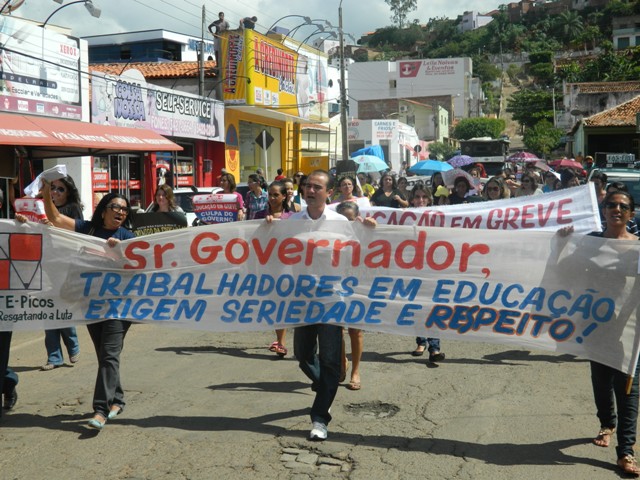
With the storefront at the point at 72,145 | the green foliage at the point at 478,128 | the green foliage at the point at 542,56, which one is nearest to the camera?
the storefront at the point at 72,145

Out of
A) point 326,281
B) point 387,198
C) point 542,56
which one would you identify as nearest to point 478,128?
point 542,56

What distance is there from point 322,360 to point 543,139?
72455 mm

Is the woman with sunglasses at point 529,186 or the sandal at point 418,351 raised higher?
the woman with sunglasses at point 529,186

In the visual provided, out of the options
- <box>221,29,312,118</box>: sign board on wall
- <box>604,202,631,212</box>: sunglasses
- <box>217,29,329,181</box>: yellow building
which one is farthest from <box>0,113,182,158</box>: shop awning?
<box>604,202,631,212</box>: sunglasses

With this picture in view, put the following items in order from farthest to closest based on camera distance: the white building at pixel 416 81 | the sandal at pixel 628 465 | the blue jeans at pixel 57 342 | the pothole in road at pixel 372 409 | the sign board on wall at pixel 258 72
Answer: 1. the white building at pixel 416 81
2. the sign board on wall at pixel 258 72
3. the blue jeans at pixel 57 342
4. the pothole in road at pixel 372 409
5. the sandal at pixel 628 465

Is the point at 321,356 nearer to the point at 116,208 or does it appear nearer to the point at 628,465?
the point at 116,208

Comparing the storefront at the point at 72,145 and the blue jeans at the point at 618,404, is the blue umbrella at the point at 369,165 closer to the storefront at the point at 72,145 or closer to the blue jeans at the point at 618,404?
the storefront at the point at 72,145

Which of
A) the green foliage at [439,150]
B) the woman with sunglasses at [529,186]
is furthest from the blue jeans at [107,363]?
the green foliage at [439,150]

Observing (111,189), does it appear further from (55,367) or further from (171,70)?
(55,367)

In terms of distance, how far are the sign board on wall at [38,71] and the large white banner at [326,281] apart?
11464mm

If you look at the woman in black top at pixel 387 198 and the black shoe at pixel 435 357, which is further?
the woman in black top at pixel 387 198

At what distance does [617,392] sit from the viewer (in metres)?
5.07

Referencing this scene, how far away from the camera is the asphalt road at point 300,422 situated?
4926mm

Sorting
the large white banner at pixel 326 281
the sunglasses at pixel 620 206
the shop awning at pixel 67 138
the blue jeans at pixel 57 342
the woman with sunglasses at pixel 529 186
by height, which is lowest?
the blue jeans at pixel 57 342
